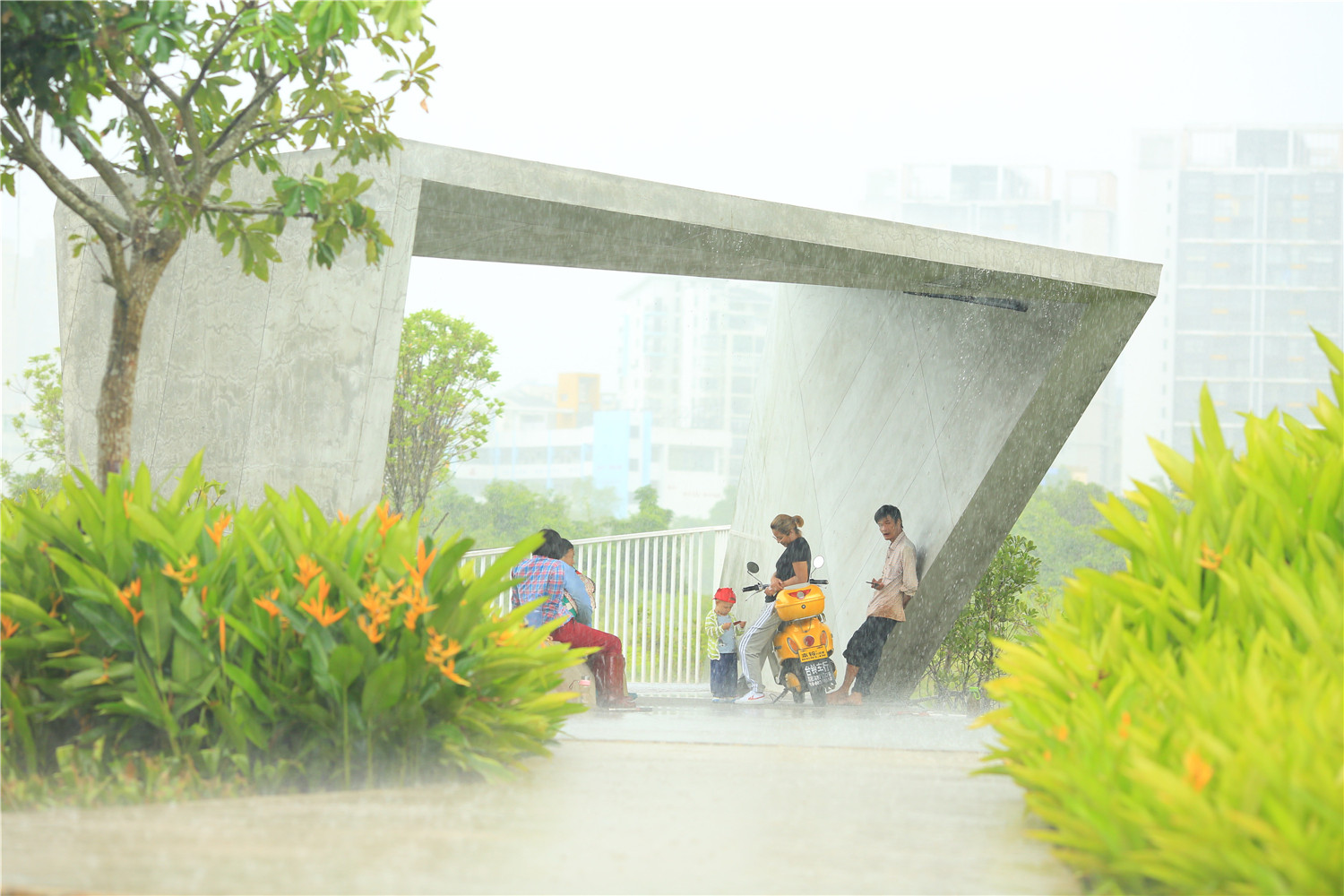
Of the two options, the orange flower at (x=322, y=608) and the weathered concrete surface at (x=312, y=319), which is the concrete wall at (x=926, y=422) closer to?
the weathered concrete surface at (x=312, y=319)

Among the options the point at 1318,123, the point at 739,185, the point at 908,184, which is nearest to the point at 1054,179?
the point at 908,184

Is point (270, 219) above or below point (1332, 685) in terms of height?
above

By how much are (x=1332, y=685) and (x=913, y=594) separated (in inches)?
216

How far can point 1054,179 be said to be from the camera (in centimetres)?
8625

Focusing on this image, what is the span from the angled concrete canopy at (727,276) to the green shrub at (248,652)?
7.15ft

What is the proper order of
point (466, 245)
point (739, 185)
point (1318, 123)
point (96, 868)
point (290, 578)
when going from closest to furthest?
point (96, 868)
point (290, 578)
point (466, 245)
point (739, 185)
point (1318, 123)

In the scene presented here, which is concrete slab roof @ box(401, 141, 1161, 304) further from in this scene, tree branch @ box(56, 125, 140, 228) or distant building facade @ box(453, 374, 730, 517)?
distant building facade @ box(453, 374, 730, 517)

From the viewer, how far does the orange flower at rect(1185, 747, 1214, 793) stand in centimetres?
211

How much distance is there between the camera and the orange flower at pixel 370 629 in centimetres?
292

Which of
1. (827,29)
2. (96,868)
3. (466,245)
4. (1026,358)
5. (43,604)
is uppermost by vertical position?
(827,29)

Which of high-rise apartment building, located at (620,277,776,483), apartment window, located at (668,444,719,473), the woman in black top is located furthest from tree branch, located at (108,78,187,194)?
high-rise apartment building, located at (620,277,776,483)

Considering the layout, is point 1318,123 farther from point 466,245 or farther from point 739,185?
point 466,245

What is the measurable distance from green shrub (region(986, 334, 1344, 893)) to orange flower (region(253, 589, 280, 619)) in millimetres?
2102

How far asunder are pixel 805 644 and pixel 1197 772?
5.56 metres
